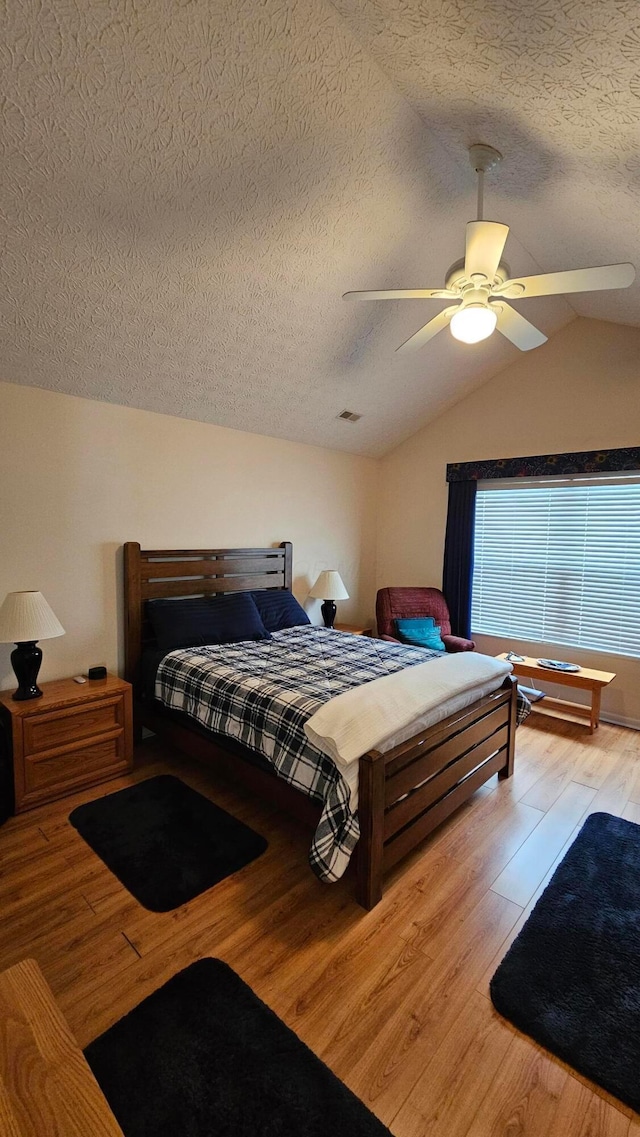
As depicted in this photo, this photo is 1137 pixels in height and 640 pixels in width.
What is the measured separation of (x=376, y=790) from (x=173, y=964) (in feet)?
2.92

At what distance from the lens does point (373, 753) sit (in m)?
1.77

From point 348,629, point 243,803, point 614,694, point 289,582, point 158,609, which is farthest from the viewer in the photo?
point 348,629

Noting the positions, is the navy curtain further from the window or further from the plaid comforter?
the plaid comforter

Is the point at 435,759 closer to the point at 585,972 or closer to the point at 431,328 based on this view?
the point at 585,972

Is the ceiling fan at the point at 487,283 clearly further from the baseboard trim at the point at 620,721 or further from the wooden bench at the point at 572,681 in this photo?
the baseboard trim at the point at 620,721

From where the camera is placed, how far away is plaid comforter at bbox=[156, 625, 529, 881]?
176 cm

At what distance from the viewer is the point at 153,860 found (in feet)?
6.73

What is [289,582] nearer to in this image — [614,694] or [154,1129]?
[614,694]

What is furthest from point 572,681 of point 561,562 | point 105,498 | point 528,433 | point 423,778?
point 105,498

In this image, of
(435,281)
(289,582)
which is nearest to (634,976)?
(289,582)

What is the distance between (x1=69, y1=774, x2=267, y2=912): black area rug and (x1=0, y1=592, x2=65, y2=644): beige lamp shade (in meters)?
0.95

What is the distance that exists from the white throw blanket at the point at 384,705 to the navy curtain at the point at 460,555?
6.59 ft

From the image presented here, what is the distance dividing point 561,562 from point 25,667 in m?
4.04

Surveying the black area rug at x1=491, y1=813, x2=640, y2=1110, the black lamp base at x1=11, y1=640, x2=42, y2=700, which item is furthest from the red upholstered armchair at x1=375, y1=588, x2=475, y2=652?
the black lamp base at x1=11, y1=640, x2=42, y2=700
